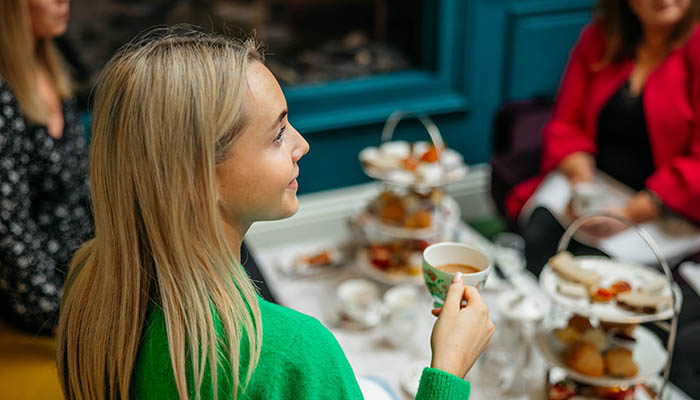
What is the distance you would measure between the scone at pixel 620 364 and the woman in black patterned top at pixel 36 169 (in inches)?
44.6

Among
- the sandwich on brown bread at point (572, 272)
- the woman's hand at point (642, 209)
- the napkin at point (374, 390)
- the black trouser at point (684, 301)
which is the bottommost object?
the black trouser at point (684, 301)

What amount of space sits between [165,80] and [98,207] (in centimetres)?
21

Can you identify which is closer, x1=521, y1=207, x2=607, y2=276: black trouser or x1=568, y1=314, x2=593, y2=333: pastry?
x1=568, y1=314, x2=593, y2=333: pastry

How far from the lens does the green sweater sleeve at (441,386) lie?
38.0 inches

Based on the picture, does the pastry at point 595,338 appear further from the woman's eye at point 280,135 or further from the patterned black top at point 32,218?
the patterned black top at point 32,218

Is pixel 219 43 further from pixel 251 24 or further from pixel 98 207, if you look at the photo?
pixel 251 24

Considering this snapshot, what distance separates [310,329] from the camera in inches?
36.9

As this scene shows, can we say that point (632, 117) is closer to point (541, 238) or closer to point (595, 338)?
point (541, 238)

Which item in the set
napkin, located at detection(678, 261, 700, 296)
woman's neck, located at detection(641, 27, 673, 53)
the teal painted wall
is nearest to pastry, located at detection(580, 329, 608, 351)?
napkin, located at detection(678, 261, 700, 296)

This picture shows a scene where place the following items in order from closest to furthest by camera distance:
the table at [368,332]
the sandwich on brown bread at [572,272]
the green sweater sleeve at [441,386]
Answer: the green sweater sleeve at [441,386]
the sandwich on brown bread at [572,272]
the table at [368,332]

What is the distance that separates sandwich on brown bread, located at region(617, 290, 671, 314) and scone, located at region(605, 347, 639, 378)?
10 cm

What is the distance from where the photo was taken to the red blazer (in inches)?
88.1

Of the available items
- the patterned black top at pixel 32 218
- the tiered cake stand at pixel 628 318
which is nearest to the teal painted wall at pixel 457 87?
the patterned black top at pixel 32 218

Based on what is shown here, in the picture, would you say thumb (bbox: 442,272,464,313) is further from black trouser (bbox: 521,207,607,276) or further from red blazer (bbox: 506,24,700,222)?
red blazer (bbox: 506,24,700,222)
